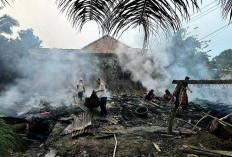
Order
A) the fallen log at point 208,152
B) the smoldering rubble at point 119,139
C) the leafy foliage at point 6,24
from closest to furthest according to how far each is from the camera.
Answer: the fallen log at point 208,152 < the smoldering rubble at point 119,139 < the leafy foliage at point 6,24

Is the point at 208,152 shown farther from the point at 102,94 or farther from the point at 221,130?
the point at 102,94

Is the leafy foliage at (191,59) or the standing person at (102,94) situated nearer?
the standing person at (102,94)

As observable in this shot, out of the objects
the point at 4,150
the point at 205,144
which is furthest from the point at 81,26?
the point at 205,144

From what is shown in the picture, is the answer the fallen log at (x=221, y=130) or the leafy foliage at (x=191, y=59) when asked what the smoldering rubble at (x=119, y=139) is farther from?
the leafy foliage at (x=191, y=59)

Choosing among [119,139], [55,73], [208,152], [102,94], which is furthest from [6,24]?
[208,152]

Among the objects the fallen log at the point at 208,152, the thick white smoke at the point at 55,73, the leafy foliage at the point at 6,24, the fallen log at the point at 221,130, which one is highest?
the leafy foliage at the point at 6,24

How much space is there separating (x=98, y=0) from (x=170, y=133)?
6.80 m

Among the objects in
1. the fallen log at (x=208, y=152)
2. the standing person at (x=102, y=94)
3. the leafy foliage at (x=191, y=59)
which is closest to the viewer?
the fallen log at (x=208, y=152)

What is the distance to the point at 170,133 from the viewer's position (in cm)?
716

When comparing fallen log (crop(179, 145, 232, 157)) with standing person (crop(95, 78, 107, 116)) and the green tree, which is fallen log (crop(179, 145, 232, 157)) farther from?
the green tree

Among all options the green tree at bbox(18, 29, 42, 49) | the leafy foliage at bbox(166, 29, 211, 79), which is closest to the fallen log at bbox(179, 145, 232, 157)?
the leafy foliage at bbox(166, 29, 211, 79)

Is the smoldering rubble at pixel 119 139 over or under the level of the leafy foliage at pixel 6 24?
under

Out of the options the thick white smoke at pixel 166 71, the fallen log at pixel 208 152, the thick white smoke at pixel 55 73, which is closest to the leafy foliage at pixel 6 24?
the thick white smoke at pixel 55 73

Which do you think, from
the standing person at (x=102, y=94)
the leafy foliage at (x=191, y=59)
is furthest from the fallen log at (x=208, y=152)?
the leafy foliage at (x=191, y=59)
